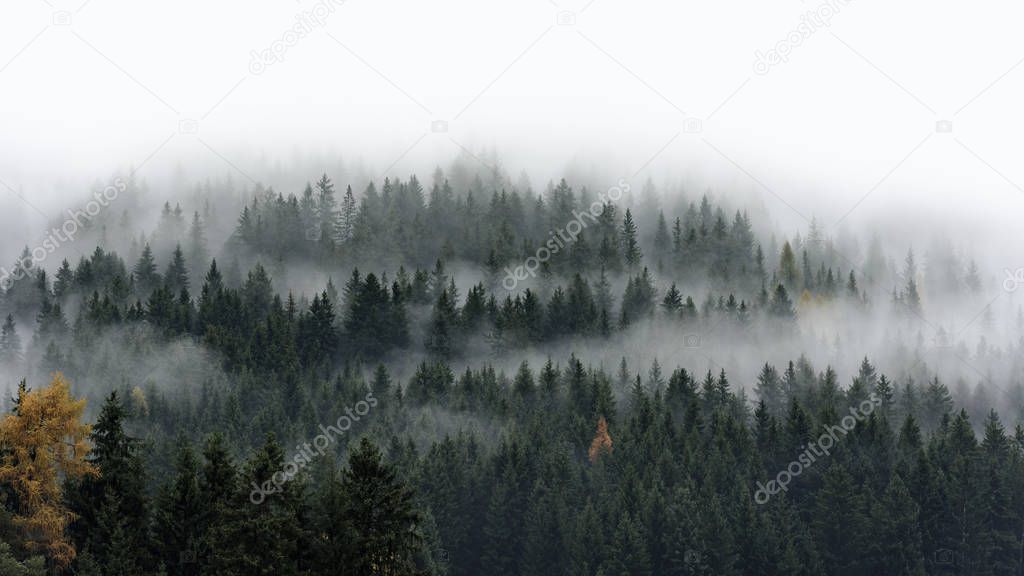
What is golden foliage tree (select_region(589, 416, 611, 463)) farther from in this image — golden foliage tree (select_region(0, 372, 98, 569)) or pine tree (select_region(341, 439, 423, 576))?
pine tree (select_region(341, 439, 423, 576))

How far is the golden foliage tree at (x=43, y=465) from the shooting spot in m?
65.4

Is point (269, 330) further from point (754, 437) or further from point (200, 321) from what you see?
point (754, 437)

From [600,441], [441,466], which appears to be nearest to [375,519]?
[441,466]

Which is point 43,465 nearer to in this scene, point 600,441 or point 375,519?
point 375,519

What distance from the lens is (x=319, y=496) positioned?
198 ft

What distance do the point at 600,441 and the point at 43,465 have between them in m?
90.8

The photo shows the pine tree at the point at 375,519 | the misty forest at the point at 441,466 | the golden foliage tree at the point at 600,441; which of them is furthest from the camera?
the golden foliage tree at the point at 600,441

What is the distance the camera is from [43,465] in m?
66.6

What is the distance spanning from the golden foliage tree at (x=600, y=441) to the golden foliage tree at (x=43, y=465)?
80.1m

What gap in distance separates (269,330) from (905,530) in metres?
108

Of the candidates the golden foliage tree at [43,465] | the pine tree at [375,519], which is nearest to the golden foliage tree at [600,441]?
the golden foliage tree at [43,465]

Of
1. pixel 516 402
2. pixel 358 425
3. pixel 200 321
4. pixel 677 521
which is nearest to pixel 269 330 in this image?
pixel 200 321

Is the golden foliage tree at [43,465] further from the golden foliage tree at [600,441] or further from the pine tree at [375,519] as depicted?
the golden foliage tree at [600,441]

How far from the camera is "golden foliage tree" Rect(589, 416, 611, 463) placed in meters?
142
